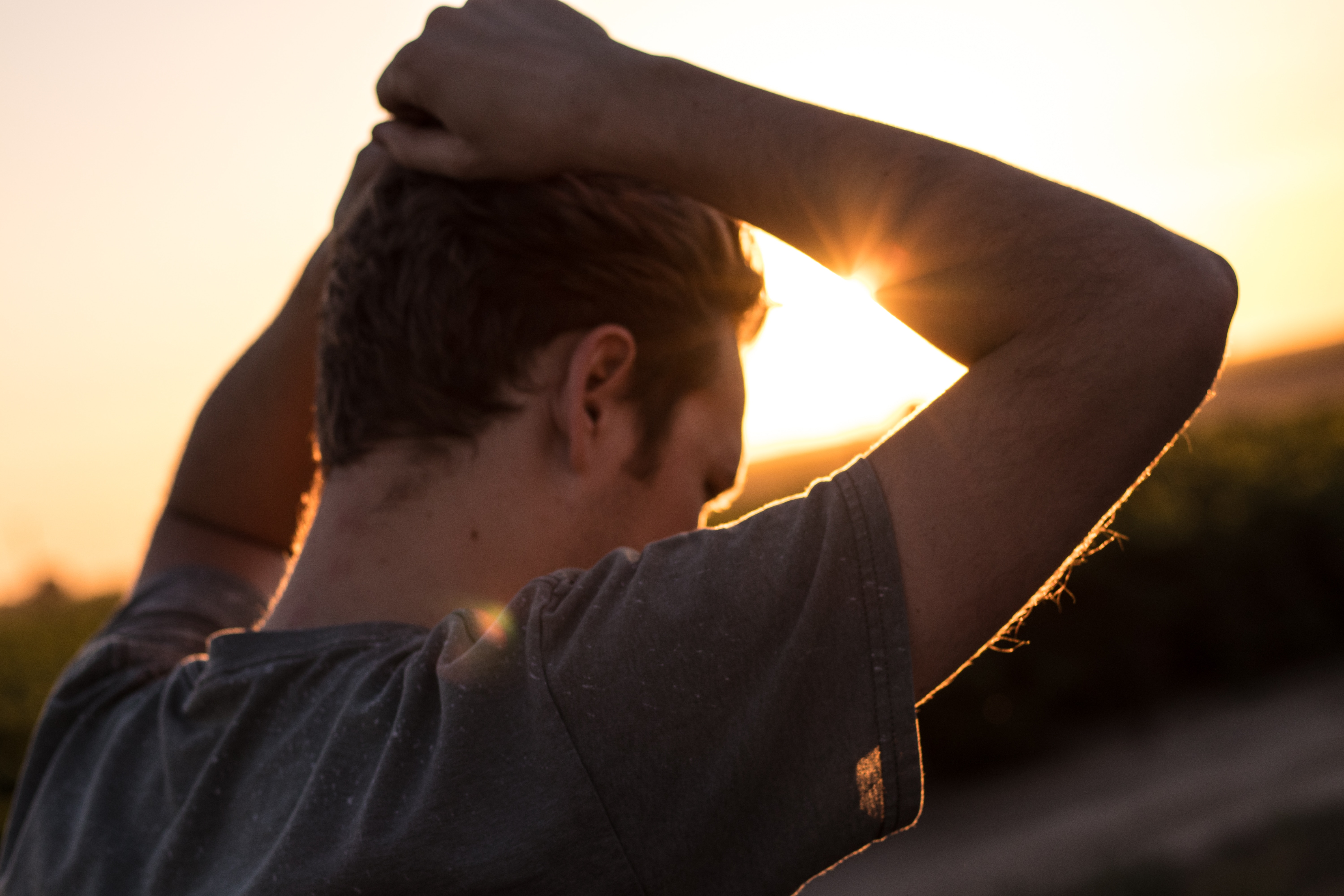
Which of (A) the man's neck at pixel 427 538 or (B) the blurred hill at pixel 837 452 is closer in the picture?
(A) the man's neck at pixel 427 538

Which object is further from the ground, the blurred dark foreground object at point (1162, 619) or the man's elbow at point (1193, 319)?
the man's elbow at point (1193, 319)

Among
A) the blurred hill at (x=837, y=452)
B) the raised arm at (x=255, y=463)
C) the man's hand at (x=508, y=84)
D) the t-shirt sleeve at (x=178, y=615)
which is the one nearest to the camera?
the man's hand at (x=508, y=84)

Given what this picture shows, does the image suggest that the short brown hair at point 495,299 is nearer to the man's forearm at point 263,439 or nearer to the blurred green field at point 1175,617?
the man's forearm at point 263,439

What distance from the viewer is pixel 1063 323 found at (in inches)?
52.5

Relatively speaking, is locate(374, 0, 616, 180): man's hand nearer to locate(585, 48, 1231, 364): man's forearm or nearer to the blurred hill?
locate(585, 48, 1231, 364): man's forearm

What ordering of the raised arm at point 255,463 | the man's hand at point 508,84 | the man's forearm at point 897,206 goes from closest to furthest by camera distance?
the man's forearm at point 897,206, the man's hand at point 508,84, the raised arm at point 255,463

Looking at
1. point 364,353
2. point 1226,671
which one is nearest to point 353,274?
point 364,353

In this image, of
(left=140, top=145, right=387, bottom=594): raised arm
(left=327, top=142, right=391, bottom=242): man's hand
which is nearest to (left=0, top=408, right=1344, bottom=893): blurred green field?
(left=140, top=145, right=387, bottom=594): raised arm

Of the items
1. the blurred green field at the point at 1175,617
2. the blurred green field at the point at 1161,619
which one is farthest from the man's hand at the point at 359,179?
the blurred green field at the point at 1175,617

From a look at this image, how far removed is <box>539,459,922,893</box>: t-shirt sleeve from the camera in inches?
49.6

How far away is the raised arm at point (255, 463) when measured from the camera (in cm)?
252

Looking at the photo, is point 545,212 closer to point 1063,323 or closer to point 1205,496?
point 1063,323

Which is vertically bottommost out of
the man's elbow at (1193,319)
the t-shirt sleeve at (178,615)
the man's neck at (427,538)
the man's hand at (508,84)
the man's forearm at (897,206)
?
the t-shirt sleeve at (178,615)

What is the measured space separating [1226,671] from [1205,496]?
5.93 ft
